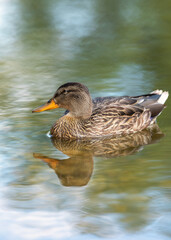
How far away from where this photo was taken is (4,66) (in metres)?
11.9

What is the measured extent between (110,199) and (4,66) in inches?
262

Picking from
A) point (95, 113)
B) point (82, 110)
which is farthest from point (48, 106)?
point (95, 113)

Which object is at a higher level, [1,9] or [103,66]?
[1,9]

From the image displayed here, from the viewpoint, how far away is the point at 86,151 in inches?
302

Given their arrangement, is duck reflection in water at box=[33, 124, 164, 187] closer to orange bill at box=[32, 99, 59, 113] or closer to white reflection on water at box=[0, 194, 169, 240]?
orange bill at box=[32, 99, 59, 113]

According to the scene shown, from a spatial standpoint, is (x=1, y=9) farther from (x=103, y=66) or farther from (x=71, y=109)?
(x=71, y=109)

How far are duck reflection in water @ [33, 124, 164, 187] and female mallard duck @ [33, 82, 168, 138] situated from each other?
0.16 m

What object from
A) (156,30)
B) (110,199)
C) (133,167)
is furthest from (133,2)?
(110,199)

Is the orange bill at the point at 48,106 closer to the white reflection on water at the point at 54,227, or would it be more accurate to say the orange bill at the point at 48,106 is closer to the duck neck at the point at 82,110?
the duck neck at the point at 82,110

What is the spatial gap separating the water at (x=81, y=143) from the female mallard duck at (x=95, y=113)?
270 millimetres

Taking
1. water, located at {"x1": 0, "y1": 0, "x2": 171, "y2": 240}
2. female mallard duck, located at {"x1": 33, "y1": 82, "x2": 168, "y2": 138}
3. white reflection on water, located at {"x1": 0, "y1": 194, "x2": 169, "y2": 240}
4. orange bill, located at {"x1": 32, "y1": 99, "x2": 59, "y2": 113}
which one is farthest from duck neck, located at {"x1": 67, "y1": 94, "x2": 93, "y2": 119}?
white reflection on water, located at {"x1": 0, "y1": 194, "x2": 169, "y2": 240}

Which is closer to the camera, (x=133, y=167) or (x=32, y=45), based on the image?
(x=133, y=167)

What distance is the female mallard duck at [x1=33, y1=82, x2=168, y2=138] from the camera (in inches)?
334

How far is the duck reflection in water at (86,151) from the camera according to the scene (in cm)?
669
